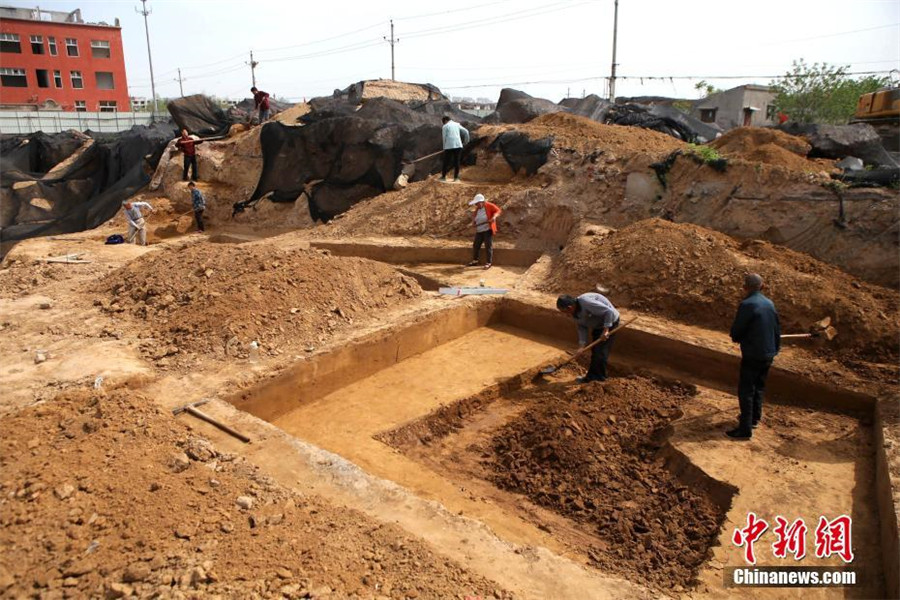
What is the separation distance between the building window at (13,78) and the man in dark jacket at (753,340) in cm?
4632

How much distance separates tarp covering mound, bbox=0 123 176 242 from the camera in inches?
637

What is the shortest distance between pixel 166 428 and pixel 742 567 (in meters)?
4.34

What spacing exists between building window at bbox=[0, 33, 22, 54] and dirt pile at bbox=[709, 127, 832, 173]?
4330 centimetres

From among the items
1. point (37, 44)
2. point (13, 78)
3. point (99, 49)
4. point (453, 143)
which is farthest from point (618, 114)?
point (13, 78)

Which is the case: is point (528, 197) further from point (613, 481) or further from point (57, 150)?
point (57, 150)

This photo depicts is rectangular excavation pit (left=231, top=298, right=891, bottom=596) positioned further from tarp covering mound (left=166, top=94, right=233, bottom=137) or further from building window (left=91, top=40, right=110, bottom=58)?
building window (left=91, top=40, right=110, bottom=58)

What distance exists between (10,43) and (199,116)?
2965cm

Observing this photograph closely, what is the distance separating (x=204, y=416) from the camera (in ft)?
16.0

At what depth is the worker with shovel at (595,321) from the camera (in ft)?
20.5

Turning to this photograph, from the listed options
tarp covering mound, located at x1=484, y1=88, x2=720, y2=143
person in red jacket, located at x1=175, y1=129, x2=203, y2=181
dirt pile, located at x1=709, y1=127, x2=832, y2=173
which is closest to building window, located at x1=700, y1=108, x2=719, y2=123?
tarp covering mound, located at x1=484, y1=88, x2=720, y2=143

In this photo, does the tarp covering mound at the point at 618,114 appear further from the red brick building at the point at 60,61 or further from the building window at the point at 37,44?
the building window at the point at 37,44

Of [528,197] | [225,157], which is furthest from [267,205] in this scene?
[528,197]

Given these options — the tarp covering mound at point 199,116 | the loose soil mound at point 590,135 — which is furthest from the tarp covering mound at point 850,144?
the tarp covering mound at point 199,116

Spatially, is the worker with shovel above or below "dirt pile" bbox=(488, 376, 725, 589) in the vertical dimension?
above
